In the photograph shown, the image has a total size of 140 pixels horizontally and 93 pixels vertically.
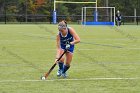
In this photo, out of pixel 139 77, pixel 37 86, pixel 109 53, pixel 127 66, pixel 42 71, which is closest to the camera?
pixel 37 86

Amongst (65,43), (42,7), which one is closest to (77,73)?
(65,43)

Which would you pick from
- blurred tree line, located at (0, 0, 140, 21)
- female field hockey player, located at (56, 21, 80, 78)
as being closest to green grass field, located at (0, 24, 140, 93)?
female field hockey player, located at (56, 21, 80, 78)

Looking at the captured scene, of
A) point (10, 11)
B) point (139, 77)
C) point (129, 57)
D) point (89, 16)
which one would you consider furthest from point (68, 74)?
point (10, 11)

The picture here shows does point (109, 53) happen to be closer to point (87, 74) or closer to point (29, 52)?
point (29, 52)

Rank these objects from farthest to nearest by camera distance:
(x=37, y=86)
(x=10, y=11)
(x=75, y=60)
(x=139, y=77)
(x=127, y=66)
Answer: (x=10, y=11) < (x=75, y=60) < (x=127, y=66) < (x=139, y=77) < (x=37, y=86)

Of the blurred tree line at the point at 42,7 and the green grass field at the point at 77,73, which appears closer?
the green grass field at the point at 77,73

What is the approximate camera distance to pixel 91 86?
10266 mm

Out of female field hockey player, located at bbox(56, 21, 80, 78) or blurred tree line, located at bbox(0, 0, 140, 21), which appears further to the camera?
blurred tree line, located at bbox(0, 0, 140, 21)

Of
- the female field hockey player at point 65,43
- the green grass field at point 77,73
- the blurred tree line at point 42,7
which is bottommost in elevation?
the green grass field at point 77,73

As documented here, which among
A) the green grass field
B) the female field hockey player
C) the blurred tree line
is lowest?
the green grass field

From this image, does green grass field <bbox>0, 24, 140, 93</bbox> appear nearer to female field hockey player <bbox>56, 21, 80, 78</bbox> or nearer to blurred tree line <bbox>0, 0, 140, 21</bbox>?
female field hockey player <bbox>56, 21, 80, 78</bbox>

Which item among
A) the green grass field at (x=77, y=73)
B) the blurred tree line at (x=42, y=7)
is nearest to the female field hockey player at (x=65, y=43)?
the green grass field at (x=77, y=73)

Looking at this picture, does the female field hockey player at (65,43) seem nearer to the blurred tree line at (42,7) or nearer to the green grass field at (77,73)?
the green grass field at (77,73)

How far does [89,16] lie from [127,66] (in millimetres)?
43646
